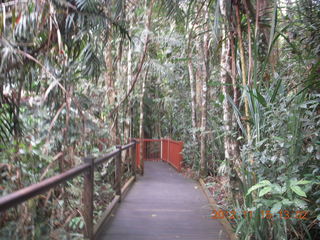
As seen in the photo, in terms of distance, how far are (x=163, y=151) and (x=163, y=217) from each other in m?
7.83

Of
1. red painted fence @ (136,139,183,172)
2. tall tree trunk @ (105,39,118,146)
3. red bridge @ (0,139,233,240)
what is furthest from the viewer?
red painted fence @ (136,139,183,172)

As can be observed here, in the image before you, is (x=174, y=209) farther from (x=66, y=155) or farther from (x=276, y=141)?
(x=276, y=141)

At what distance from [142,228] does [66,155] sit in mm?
1243

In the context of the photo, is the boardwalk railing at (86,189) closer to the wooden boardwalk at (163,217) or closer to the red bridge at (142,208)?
the red bridge at (142,208)

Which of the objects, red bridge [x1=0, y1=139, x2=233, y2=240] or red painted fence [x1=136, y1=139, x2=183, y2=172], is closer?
red bridge [x1=0, y1=139, x2=233, y2=240]

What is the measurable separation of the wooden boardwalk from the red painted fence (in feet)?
8.55

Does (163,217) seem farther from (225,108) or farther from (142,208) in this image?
(225,108)

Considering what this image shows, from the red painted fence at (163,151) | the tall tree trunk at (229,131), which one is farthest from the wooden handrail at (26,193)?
the red painted fence at (163,151)

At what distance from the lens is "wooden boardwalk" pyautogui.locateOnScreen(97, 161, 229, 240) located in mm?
3416

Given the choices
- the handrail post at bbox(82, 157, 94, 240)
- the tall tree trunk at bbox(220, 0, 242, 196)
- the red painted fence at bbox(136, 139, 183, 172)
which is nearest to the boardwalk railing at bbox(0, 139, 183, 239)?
the handrail post at bbox(82, 157, 94, 240)

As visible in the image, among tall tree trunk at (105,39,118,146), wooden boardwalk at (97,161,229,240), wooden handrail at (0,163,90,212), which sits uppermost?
tall tree trunk at (105,39,118,146)

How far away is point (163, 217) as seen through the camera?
4.11 m

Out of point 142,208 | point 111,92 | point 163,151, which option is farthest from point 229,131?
point 163,151

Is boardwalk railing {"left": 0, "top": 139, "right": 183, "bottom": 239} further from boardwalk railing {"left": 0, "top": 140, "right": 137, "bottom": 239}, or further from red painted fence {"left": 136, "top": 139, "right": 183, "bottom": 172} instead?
red painted fence {"left": 136, "top": 139, "right": 183, "bottom": 172}
